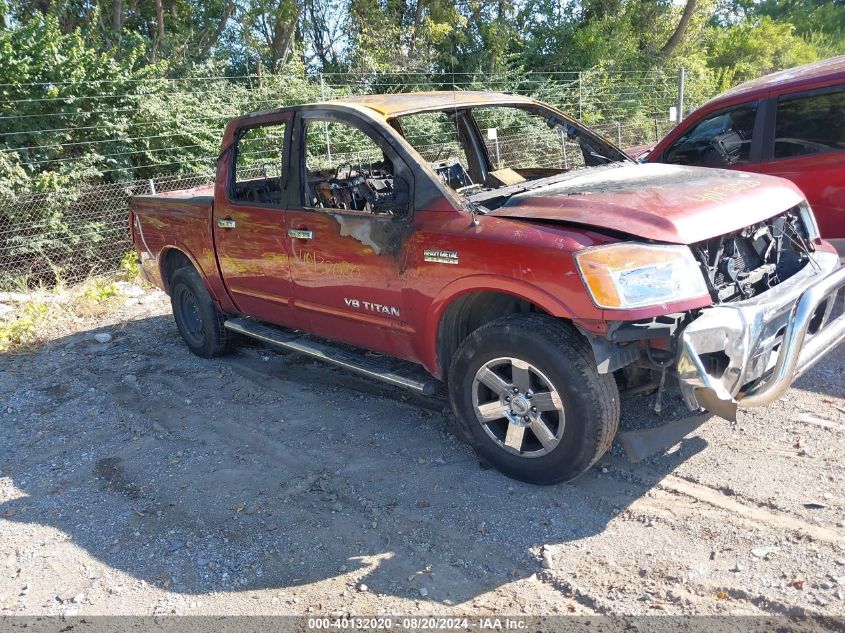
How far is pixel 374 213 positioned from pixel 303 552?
1.88 meters

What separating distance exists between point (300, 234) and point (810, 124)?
163 inches

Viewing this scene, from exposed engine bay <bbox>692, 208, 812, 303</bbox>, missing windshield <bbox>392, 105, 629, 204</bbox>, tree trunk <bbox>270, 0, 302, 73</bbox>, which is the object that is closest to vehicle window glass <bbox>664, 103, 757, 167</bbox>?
missing windshield <bbox>392, 105, 629, 204</bbox>

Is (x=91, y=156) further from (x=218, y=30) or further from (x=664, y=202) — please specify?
(x=664, y=202)

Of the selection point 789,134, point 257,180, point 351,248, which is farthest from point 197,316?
point 789,134

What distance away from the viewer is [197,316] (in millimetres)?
6082

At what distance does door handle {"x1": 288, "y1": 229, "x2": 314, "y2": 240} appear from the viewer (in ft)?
14.5

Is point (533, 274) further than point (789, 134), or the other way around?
point (789, 134)

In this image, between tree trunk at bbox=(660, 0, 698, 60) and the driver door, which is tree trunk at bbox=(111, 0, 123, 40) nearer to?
the driver door

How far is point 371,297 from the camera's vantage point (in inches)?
163

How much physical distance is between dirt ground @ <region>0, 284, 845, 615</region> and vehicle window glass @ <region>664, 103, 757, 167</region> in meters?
2.03

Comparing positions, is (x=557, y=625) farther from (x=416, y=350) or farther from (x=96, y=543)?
(x=96, y=543)

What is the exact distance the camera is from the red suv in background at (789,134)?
5.37 metres

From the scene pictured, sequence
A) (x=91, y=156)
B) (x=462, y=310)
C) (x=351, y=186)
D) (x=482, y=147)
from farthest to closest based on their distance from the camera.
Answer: (x=91, y=156) → (x=482, y=147) → (x=351, y=186) → (x=462, y=310)

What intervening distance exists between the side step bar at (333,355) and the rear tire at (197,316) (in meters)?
0.32
